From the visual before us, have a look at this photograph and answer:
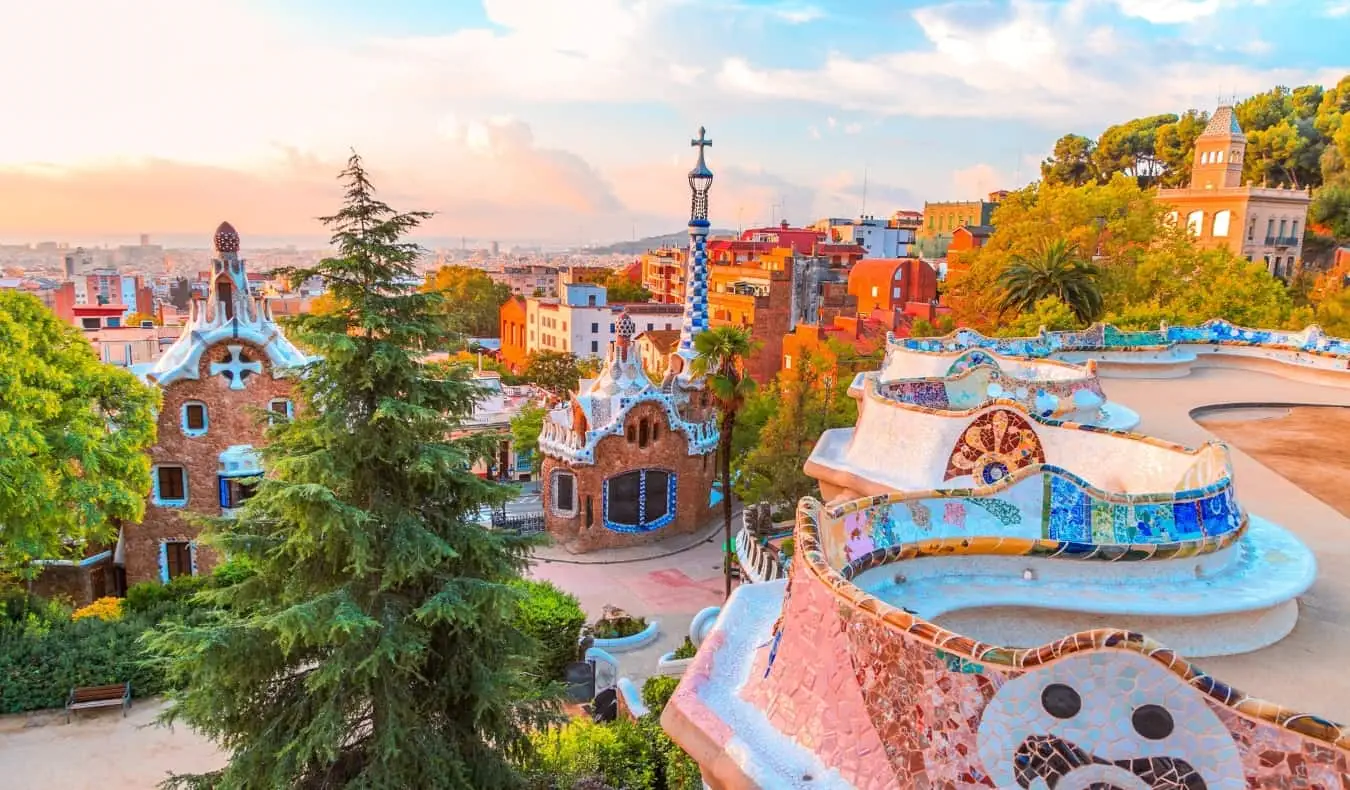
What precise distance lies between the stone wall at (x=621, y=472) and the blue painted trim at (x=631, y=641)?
6.58 m

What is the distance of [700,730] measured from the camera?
527 centimetres

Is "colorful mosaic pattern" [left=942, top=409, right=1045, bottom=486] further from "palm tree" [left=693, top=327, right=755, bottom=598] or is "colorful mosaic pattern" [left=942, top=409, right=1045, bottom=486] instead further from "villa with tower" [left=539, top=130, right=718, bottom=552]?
"villa with tower" [left=539, top=130, right=718, bottom=552]

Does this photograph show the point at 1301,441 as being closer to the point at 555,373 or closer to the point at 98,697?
the point at 98,697

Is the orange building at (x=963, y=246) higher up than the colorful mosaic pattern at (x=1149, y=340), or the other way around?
the orange building at (x=963, y=246)

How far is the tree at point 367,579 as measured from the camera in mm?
8375

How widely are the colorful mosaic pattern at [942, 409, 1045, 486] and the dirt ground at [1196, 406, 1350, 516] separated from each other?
348cm

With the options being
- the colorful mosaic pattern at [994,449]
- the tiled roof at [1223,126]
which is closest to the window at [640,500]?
Result: the colorful mosaic pattern at [994,449]

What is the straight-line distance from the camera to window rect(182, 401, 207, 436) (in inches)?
853

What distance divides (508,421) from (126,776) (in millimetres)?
22479

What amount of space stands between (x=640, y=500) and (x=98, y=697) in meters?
14.4

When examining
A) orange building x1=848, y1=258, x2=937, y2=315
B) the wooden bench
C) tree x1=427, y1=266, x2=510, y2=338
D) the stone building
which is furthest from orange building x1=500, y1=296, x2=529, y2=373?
the wooden bench

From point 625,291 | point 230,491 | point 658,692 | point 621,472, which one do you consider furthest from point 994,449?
point 625,291

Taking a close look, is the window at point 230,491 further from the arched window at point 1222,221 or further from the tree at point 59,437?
the arched window at point 1222,221

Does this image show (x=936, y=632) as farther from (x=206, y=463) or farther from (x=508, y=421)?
(x=508, y=421)
